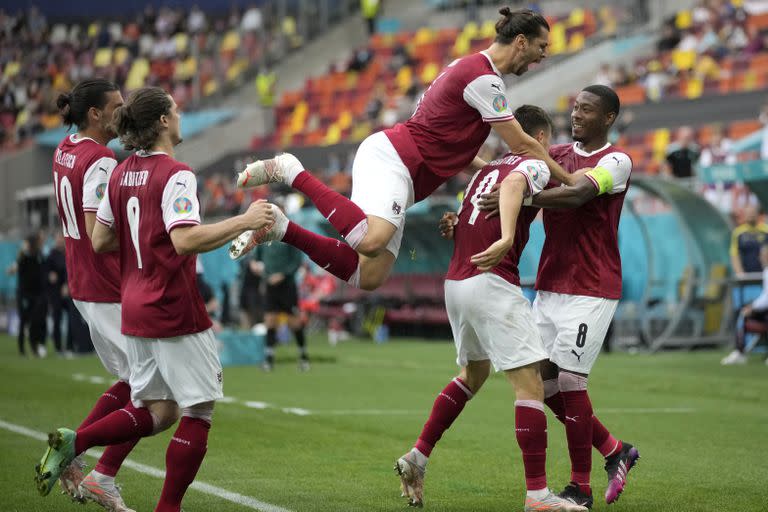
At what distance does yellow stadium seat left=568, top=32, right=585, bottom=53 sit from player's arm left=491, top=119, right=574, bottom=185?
27986mm

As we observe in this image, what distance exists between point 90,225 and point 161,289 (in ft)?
3.64

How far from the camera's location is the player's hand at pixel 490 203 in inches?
272

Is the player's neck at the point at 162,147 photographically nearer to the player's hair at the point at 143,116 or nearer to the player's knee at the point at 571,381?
the player's hair at the point at 143,116

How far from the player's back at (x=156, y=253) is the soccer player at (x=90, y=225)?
0.95m

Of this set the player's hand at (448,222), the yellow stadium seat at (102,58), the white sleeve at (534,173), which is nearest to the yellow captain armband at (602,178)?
the white sleeve at (534,173)

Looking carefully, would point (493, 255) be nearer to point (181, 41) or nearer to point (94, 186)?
point (94, 186)

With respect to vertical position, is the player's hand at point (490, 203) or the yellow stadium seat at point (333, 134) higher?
the player's hand at point (490, 203)

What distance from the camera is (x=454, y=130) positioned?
7.38 meters

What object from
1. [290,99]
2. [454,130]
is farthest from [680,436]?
[290,99]

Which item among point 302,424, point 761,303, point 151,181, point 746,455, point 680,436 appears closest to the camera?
point 151,181

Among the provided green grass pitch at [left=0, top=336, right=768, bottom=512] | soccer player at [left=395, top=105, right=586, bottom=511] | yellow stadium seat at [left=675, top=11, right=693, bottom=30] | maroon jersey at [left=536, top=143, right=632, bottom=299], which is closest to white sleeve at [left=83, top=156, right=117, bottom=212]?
green grass pitch at [left=0, top=336, right=768, bottom=512]

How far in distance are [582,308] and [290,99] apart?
34846mm

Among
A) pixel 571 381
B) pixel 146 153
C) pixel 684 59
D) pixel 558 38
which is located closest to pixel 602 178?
pixel 571 381

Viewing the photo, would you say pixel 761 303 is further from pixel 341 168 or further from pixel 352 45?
pixel 352 45
